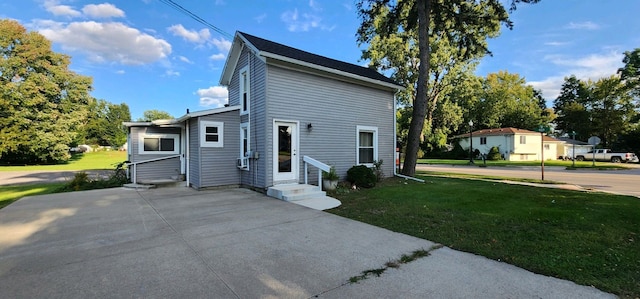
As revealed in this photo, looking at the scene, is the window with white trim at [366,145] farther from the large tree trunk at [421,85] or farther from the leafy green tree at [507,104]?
the leafy green tree at [507,104]

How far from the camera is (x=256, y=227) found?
4926 mm

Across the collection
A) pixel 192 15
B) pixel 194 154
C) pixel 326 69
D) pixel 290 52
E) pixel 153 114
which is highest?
pixel 153 114

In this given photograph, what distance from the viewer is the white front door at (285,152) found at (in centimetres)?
877

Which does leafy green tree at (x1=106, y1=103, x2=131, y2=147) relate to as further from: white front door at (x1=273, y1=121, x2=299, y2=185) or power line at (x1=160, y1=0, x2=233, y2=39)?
white front door at (x1=273, y1=121, x2=299, y2=185)

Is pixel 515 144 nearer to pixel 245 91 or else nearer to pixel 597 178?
pixel 597 178

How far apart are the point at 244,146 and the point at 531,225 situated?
8.26 m

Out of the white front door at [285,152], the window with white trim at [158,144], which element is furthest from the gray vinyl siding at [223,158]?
the window with white trim at [158,144]

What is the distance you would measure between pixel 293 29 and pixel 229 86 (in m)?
5.08

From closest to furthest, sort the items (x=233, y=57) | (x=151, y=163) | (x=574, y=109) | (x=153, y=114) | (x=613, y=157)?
(x=233, y=57) → (x=151, y=163) → (x=613, y=157) → (x=574, y=109) → (x=153, y=114)

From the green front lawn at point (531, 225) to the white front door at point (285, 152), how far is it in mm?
1726

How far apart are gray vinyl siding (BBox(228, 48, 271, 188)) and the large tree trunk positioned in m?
6.86

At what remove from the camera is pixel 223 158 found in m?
9.73

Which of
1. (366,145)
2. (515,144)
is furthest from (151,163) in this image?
(515,144)

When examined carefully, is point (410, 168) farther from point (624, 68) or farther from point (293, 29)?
point (624, 68)
